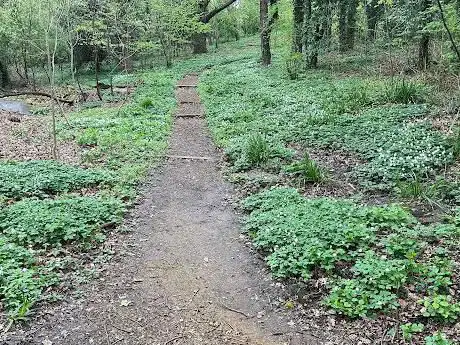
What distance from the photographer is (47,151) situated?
1120 cm

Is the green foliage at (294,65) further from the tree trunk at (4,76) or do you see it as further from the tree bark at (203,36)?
the tree trunk at (4,76)

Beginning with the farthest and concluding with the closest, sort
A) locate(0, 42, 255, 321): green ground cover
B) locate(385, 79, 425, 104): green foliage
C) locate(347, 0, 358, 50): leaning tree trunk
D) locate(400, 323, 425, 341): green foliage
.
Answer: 1. locate(347, 0, 358, 50): leaning tree trunk
2. locate(385, 79, 425, 104): green foliage
3. locate(0, 42, 255, 321): green ground cover
4. locate(400, 323, 425, 341): green foliage

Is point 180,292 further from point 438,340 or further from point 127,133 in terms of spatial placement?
point 127,133

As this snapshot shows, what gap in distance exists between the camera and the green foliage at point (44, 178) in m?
7.98

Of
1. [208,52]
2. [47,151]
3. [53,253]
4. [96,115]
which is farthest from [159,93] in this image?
[208,52]

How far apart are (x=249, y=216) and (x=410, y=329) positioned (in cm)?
341

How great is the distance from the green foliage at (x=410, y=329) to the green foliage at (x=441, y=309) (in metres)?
0.23

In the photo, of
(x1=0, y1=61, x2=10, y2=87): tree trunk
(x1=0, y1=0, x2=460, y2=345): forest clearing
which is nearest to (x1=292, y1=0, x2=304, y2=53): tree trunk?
(x1=0, y1=0, x2=460, y2=345): forest clearing

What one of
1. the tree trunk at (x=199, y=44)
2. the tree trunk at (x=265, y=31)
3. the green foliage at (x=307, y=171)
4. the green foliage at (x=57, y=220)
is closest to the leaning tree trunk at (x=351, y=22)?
the tree trunk at (x=265, y=31)

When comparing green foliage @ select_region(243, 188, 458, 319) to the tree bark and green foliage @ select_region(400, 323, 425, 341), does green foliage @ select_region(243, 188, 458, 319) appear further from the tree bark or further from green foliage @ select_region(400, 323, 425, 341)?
the tree bark

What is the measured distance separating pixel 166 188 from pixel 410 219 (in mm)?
4623

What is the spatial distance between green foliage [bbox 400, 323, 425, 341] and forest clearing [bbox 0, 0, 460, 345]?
0.07 m

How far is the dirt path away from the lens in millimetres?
4602

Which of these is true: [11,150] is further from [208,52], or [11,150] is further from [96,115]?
[208,52]
